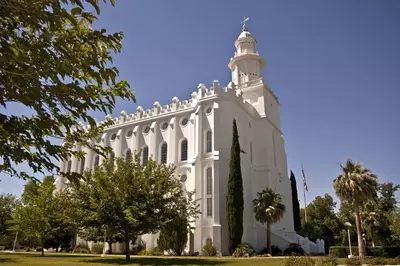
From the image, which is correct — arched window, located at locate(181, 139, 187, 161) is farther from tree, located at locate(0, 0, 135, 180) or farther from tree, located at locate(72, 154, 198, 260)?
tree, located at locate(0, 0, 135, 180)

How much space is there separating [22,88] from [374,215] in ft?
145

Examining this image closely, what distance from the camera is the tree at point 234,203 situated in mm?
32781

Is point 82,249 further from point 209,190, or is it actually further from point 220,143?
point 220,143

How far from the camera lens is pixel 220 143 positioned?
38.4m

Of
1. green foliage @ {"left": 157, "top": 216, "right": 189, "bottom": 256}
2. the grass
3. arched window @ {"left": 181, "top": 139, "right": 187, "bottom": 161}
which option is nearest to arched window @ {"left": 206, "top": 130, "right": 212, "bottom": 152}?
arched window @ {"left": 181, "top": 139, "right": 187, "bottom": 161}

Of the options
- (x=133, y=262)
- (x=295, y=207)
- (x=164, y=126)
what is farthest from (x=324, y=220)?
(x=133, y=262)

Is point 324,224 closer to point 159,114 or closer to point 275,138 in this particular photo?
point 275,138

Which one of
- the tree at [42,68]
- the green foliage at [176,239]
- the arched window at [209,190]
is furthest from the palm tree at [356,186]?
the tree at [42,68]

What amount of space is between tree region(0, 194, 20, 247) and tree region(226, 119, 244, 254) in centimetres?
3372

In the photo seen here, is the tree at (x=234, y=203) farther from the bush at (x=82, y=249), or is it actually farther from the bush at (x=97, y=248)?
the bush at (x=82, y=249)

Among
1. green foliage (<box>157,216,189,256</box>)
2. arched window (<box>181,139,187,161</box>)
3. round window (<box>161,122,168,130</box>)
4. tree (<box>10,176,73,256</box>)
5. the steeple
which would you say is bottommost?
green foliage (<box>157,216,189,256</box>)

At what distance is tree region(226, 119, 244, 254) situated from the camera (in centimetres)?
3278

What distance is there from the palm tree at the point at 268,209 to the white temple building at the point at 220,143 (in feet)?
5.83

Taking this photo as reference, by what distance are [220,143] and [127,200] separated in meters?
15.8
